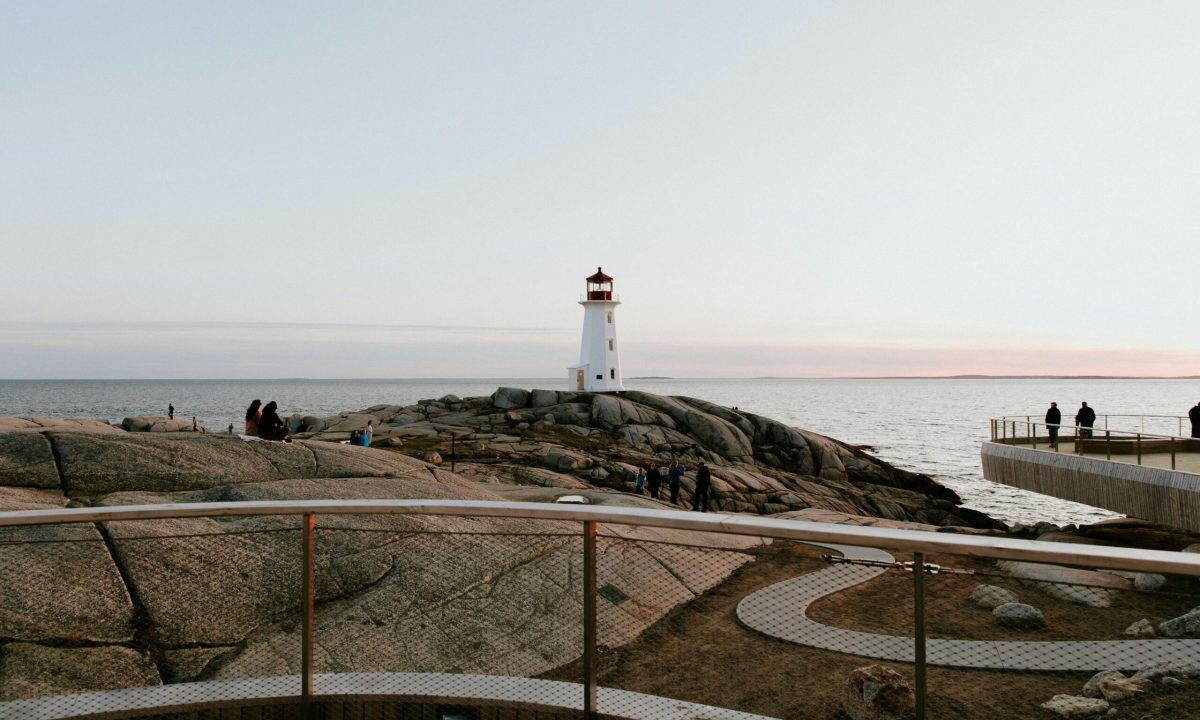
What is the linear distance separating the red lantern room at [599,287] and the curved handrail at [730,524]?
60.4 m

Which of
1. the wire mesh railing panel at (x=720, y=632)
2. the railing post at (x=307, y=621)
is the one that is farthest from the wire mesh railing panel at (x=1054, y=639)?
the railing post at (x=307, y=621)

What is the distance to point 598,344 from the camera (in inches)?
2474

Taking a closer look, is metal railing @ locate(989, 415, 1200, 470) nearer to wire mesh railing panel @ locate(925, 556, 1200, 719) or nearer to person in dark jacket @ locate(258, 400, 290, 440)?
wire mesh railing panel @ locate(925, 556, 1200, 719)

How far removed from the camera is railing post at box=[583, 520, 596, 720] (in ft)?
12.0

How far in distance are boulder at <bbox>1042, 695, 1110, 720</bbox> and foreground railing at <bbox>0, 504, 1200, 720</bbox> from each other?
5 cm

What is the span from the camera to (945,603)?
3.18 metres

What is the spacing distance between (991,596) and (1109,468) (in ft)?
69.1

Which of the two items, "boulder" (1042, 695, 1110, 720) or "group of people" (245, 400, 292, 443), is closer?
"boulder" (1042, 695, 1110, 720)

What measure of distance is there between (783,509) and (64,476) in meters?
27.3

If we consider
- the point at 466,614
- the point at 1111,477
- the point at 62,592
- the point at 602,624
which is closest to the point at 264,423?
the point at 62,592

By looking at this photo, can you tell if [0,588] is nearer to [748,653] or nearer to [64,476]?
[748,653]

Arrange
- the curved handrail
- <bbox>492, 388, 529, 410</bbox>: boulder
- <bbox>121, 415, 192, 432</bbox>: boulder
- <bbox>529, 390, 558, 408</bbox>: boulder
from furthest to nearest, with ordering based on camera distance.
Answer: <bbox>529, 390, 558, 408</bbox>: boulder → <bbox>492, 388, 529, 410</bbox>: boulder → <bbox>121, 415, 192, 432</bbox>: boulder → the curved handrail

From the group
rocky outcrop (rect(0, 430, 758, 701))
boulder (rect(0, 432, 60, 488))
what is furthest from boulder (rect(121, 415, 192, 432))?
rocky outcrop (rect(0, 430, 758, 701))

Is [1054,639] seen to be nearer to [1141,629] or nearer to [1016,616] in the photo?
[1016,616]
